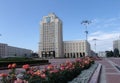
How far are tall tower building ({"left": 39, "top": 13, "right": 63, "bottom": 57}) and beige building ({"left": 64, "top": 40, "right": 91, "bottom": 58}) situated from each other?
6.82 metres

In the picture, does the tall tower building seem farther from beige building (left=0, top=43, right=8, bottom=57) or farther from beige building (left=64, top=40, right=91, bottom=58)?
beige building (left=0, top=43, right=8, bottom=57)

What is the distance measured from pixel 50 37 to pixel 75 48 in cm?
1768

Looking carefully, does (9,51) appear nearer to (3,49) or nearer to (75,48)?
(3,49)

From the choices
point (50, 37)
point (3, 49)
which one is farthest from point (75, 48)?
point (3, 49)

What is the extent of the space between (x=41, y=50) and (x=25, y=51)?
18462mm

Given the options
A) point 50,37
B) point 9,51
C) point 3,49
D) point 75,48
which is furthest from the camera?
point 75,48

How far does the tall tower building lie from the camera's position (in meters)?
149

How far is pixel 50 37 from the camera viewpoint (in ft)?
495

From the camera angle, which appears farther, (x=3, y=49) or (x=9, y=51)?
(x=9, y=51)

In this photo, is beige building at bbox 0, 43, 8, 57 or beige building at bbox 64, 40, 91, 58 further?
beige building at bbox 64, 40, 91, 58

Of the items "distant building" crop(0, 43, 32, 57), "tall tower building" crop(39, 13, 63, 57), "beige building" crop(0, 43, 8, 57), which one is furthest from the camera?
"tall tower building" crop(39, 13, 63, 57)

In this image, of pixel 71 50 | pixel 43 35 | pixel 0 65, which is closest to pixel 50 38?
pixel 43 35

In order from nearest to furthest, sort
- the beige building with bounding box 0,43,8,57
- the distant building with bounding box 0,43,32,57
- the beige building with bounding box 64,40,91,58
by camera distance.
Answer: the beige building with bounding box 0,43,8,57
the distant building with bounding box 0,43,32,57
the beige building with bounding box 64,40,91,58

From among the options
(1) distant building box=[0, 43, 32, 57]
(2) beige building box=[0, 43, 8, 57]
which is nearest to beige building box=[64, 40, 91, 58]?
(1) distant building box=[0, 43, 32, 57]
